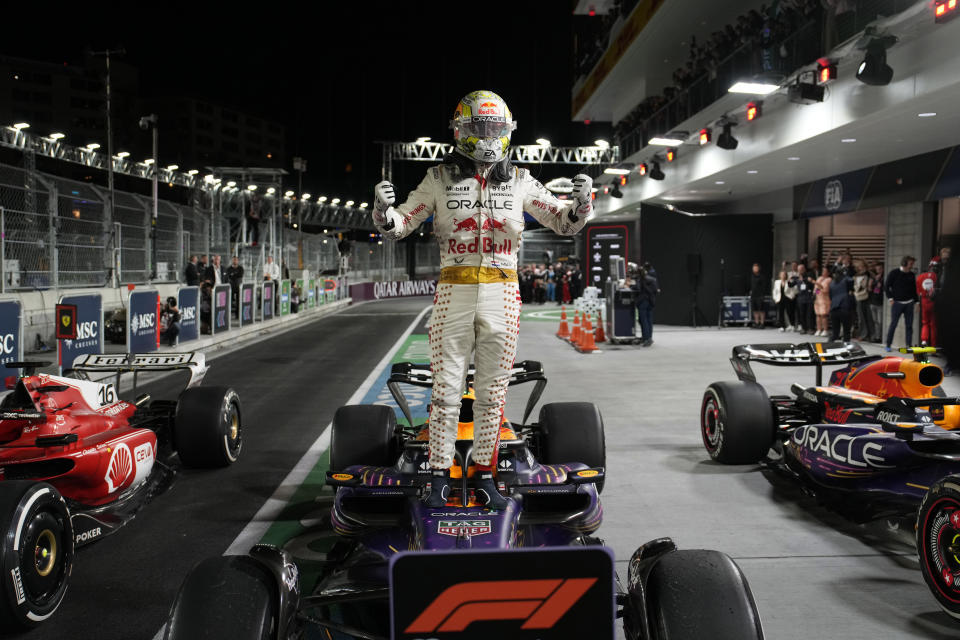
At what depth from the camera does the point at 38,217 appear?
15.7 metres

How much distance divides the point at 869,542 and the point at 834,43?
9688mm

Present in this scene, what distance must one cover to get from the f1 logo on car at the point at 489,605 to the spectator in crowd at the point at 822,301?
1880cm

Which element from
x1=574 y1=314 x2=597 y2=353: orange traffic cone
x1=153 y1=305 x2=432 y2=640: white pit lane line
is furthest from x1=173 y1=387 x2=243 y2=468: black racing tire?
x1=574 y1=314 x2=597 y2=353: orange traffic cone

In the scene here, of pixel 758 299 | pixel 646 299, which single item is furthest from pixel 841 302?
pixel 758 299

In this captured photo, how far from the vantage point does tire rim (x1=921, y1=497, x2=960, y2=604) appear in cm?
371

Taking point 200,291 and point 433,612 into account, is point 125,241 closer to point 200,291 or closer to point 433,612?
point 200,291

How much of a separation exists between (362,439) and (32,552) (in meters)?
1.93

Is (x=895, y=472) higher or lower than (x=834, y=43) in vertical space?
lower

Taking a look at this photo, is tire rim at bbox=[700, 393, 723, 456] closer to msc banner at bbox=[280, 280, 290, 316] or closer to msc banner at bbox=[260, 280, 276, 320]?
msc banner at bbox=[260, 280, 276, 320]

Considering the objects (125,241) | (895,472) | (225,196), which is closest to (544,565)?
(895,472)

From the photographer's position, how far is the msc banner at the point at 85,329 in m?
11.2

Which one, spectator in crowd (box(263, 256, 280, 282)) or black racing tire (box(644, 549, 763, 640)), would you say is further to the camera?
spectator in crowd (box(263, 256, 280, 282))

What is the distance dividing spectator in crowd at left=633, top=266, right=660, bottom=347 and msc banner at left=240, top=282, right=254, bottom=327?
33.7 feet

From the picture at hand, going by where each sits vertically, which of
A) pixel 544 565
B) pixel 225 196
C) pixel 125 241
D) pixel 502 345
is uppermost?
pixel 225 196
